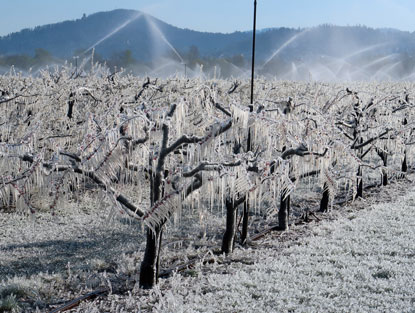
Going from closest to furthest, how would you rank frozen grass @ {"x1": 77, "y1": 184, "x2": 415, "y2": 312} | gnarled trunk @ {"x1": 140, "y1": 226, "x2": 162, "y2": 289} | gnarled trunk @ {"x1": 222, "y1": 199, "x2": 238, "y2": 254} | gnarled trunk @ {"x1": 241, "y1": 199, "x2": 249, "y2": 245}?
frozen grass @ {"x1": 77, "y1": 184, "x2": 415, "y2": 312} < gnarled trunk @ {"x1": 140, "y1": 226, "x2": 162, "y2": 289} < gnarled trunk @ {"x1": 222, "y1": 199, "x2": 238, "y2": 254} < gnarled trunk @ {"x1": 241, "y1": 199, "x2": 249, "y2": 245}

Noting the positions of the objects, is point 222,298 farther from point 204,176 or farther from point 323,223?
point 323,223

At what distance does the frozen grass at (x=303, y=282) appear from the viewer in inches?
292

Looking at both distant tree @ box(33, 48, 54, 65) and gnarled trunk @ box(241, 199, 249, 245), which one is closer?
gnarled trunk @ box(241, 199, 249, 245)

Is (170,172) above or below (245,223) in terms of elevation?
above

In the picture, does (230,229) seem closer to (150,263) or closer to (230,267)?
(230,267)

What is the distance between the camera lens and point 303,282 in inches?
328

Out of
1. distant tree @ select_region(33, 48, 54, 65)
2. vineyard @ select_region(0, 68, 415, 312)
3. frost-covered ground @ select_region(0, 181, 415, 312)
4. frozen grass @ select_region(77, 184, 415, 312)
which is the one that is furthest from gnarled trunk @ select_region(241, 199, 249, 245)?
distant tree @ select_region(33, 48, 54, 65)

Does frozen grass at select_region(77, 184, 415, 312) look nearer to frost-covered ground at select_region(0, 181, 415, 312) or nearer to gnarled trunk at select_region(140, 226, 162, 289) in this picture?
frost-covered ground at select_region(0, 181, 415, 312)

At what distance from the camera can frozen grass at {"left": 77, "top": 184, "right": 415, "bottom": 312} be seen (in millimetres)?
7414

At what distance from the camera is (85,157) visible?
23.8 feet

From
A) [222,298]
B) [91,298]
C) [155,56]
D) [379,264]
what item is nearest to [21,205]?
[91,298]

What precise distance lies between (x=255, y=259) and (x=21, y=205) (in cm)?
465

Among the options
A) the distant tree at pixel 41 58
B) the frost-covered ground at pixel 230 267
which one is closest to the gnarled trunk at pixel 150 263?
the frost-covered ground at pixel 230 267

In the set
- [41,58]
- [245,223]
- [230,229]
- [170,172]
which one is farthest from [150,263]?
[41,58]
